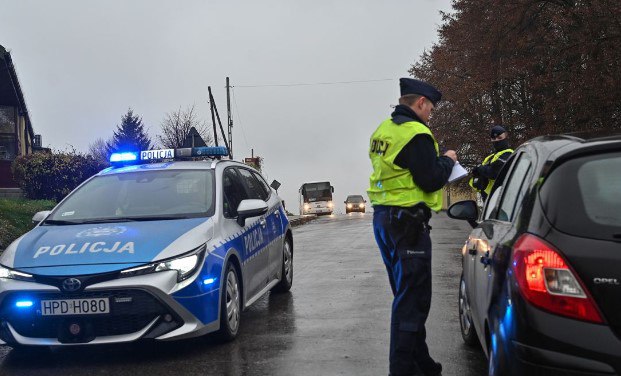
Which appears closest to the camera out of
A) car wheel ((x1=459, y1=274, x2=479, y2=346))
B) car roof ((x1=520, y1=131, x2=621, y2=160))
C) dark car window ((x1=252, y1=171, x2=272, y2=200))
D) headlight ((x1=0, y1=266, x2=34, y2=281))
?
car roof ((x1=520, y1=131, x2=621, y2=160))

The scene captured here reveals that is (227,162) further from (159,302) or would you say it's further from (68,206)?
(159,302)

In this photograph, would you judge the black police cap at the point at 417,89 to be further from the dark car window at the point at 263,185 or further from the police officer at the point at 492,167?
the dark car window at the point at 263,185

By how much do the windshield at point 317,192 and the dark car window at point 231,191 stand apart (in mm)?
44477

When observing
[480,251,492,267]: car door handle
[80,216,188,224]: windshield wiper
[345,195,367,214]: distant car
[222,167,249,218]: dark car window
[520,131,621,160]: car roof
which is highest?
[520,131,621,160]: car roof

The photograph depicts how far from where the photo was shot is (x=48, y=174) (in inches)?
784

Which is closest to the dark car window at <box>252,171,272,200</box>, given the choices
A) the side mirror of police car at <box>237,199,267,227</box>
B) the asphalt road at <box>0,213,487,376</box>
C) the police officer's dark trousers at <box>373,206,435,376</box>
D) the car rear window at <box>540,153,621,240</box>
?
the asphalt road at <box>0,213,487,376</box>

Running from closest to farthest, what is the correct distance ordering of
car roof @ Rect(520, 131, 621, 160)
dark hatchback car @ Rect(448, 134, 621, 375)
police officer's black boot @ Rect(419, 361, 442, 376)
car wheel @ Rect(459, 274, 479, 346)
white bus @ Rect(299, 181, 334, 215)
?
dark hatchback car @ Rect(448, 134, 621, 375), car roof @ Rect(520, 131, 621, 160), police officer's black boot @ Rect(419, 361, 442, 376), car wheel @ Rect(459, 274, 479, 346), white bus @ Rect(299, 181, 334, 215)

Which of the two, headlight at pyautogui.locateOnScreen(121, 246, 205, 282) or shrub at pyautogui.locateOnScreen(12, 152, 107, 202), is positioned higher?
shrub at pyautogui.locateOnScreen(12, 152, 107, 202)

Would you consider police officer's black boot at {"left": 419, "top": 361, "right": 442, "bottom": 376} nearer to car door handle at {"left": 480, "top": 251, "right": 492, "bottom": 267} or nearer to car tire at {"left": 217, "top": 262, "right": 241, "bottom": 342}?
car door handle at {"left": 480, "top": 251, "right": 492, "bottom": 267}

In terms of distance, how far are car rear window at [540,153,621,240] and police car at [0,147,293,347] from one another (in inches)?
114

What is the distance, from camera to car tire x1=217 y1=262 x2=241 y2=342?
5359 millimetres

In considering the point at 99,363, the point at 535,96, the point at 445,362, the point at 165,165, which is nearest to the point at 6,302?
the point at 99,363

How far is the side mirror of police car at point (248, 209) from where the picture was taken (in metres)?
5.92

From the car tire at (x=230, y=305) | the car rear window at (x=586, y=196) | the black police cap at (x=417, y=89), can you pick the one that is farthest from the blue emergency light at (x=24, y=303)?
the car rear window at (x=586, y=196)
